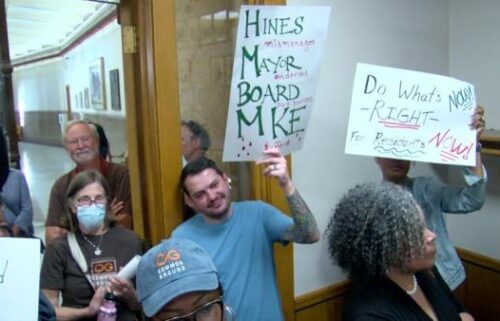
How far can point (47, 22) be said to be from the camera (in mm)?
5844

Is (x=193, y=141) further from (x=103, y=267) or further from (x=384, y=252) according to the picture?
(x=384, y=252)

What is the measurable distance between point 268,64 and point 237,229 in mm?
610

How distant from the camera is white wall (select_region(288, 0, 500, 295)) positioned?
2.04 m

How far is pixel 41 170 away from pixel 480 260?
19.7ft

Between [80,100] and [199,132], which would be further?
[80,100]

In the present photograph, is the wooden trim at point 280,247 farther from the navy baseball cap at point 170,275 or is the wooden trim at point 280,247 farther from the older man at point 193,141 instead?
the navy baseball cap at point 170,275

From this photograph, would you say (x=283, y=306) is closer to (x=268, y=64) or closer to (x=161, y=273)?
(x=268, y=64)

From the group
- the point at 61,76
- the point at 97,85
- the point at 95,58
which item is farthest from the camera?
the point at 61,76

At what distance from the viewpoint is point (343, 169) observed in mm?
2170

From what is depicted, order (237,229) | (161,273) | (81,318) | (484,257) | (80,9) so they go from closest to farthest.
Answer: (161,273)
(81,318)
(237,229)
(484,257)
(80,9)

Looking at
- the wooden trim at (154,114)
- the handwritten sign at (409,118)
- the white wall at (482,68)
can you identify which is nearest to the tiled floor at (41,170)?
the wooden trim at (154,114)

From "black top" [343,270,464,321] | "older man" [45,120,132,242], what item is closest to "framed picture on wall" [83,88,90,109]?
"older man" [45,120,132,242]

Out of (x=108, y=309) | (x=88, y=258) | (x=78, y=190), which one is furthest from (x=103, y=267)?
(x=78, y=190)

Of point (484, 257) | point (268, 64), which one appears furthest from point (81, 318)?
point (484, 257)
